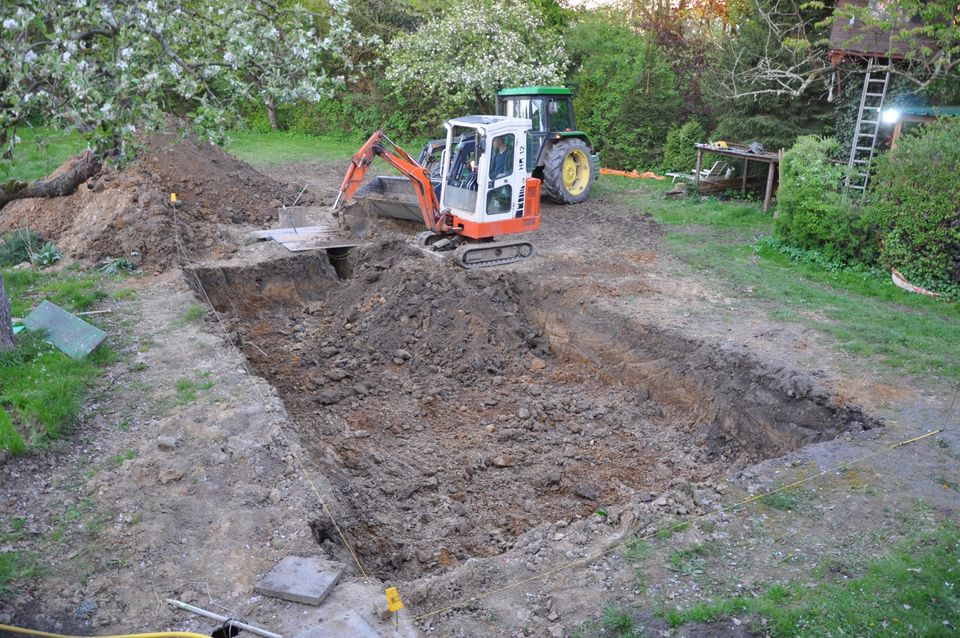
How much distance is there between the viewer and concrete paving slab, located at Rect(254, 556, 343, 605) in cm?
495

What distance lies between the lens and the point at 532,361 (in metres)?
10.3

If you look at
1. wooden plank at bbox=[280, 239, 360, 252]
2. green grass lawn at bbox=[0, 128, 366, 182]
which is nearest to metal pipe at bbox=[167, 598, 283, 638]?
wooden plank at bbox=[280, 239, 360, 252]

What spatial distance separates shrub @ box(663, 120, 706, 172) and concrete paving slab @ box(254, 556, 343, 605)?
55.7 ft

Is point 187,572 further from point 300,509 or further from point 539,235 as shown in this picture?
point 539,235

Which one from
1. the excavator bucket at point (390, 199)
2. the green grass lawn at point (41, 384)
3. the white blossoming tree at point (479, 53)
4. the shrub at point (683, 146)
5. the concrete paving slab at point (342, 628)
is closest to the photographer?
the concrete paving slab at point (342, 628)

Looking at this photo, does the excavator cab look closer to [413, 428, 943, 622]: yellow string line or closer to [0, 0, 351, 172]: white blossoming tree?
[0, 0, 351, 172]: white blossoming tree

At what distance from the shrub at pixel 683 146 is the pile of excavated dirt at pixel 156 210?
1018 centimetres

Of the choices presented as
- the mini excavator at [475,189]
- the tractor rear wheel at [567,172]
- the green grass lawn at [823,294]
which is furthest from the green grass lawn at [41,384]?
the tractor rear wheel at [567,172]

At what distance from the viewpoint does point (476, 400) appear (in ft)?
30.8

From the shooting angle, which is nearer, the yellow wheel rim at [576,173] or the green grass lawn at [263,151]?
the yellow wheel rim at [576,173]

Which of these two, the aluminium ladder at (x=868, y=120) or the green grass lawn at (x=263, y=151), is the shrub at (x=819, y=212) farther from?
the green grass lawn at (x=263, y=151)

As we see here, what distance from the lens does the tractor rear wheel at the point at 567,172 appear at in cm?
1596

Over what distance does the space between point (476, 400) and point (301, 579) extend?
14.8ft

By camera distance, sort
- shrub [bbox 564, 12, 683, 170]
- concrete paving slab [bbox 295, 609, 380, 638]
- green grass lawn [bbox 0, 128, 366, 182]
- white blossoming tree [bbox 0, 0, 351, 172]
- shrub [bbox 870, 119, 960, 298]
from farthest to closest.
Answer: shrub [bbox 564, 12, 683, 170]
green grass lawn [bbox 0, 128, 366, 182]
shrub [bbox 870, 119, 960, 298]
white blossoming tree [bbox 0, 0, 351, 172]
concrete paving slab [bbox 295, 609, 380, 638]
